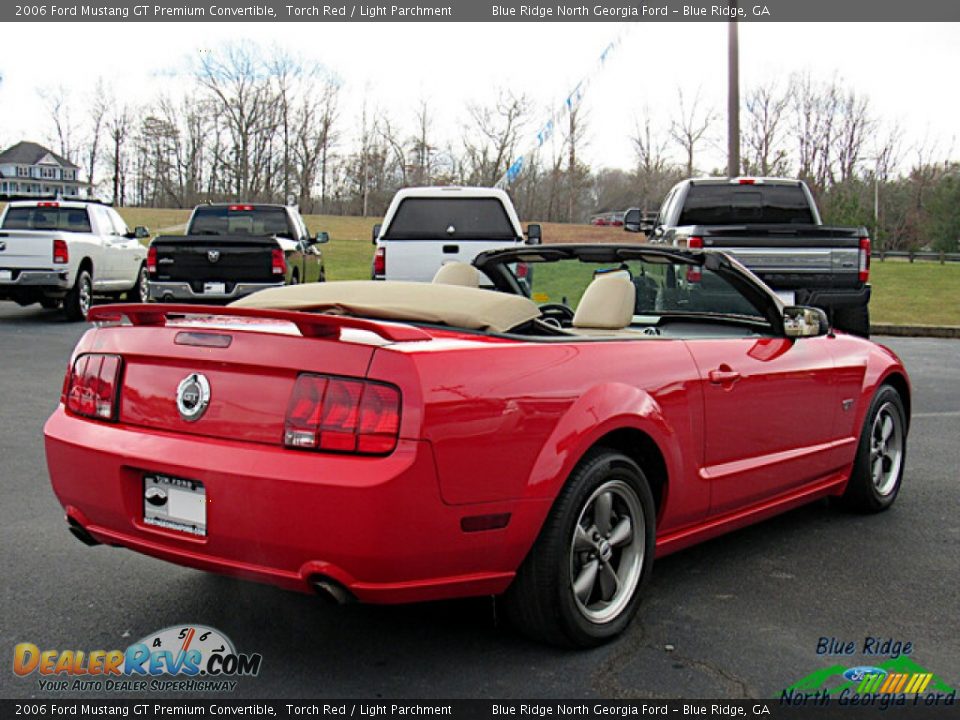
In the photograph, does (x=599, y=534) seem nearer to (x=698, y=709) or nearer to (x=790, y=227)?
(x=698, y=709)

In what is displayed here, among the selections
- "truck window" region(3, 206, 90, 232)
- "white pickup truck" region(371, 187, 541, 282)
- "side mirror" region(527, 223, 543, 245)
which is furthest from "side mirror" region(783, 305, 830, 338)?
"truck window" region(3, 206, 90, 232)

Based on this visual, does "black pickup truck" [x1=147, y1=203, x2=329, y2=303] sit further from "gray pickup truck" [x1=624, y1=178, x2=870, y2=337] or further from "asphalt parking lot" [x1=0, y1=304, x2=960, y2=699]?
"asphalt parking lot" [x1=0, y1=304, x2=960, y2=699]

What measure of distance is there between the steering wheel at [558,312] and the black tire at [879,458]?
1623mm

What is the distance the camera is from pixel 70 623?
367cm

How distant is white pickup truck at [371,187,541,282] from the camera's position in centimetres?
1247

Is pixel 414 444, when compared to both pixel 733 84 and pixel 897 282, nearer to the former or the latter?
pixel 733 84

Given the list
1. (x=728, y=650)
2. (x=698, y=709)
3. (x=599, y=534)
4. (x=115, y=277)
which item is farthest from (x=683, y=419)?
(x=115, y=277)

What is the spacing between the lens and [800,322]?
4699 mm

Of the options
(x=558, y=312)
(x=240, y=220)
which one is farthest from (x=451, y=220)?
(x=558, y=312)

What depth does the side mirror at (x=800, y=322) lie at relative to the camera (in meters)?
4.69

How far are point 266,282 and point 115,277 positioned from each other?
4664 millimetres

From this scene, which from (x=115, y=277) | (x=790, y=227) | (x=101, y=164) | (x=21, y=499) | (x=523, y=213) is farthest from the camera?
(x=101, y=164)

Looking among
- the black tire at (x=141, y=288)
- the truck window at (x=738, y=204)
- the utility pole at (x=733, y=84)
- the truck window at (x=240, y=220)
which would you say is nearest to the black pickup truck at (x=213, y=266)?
the truck window at (x=240, y=220)

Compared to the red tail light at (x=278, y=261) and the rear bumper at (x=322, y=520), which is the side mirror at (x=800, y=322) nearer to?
the rear bumper at (x=322, y=520)
